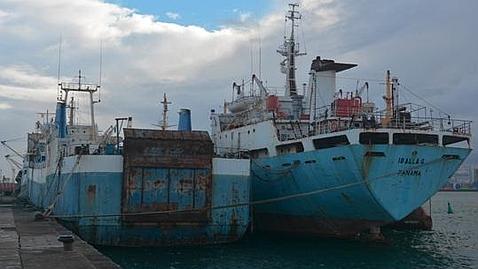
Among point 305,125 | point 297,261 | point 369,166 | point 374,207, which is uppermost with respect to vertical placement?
point 305,125

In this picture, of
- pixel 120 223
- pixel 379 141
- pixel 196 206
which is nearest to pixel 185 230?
pixel 196 206

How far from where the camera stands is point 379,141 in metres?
27.4

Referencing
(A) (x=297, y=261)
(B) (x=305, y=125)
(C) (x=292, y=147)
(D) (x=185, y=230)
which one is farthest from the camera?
(B) (x=305, y=125)

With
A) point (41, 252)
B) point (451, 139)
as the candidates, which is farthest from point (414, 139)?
A: point (41, 252)

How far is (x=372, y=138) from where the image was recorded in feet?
89.1

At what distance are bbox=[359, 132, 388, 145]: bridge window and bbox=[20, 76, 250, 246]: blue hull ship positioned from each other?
5.73m

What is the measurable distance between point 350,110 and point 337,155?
18.9 feet

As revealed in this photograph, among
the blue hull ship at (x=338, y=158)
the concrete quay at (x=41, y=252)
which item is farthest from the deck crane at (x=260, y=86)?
the concrete quay at (x=41, y=252)

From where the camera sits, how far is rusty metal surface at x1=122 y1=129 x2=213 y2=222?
84.3 ft

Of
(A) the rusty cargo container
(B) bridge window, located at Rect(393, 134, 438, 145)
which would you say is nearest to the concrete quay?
(A) the rusty cargo container

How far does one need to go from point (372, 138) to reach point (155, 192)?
35.1 ft

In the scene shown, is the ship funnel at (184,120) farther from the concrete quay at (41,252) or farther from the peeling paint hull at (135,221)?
the concrete quay at (41,252)

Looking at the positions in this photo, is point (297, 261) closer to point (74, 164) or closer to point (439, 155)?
point (439, 155)

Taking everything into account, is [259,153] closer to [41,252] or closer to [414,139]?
[414,139]
